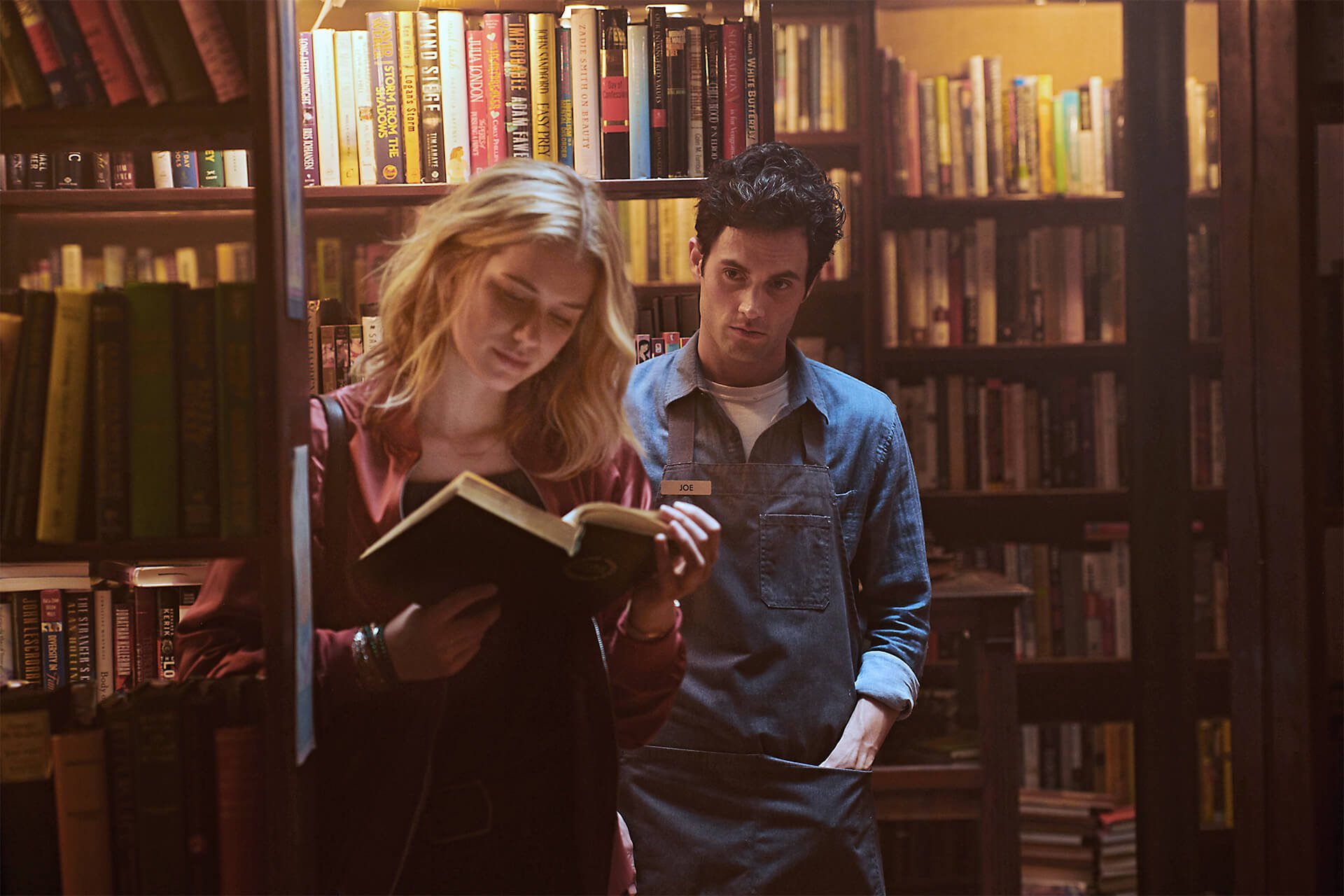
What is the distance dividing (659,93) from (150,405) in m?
0.82

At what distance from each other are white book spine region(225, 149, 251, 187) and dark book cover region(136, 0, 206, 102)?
25.9 inches

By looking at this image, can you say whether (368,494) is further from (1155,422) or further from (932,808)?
(932,808)

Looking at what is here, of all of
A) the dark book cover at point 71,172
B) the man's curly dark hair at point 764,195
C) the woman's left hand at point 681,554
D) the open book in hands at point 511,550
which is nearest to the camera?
the open book in hands at point 511,550

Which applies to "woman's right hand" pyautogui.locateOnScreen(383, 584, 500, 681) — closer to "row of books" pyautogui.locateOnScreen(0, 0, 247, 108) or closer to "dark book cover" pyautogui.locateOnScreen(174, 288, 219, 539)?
"dark book cover" pyautogui.locateOnScreen(174, 288, 219, 539)

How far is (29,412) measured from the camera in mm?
1072

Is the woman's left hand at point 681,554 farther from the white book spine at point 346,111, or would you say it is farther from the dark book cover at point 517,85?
the white book spine at point 346,111

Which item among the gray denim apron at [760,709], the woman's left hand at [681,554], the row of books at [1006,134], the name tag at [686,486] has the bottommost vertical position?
the gray denim apron at [760,709]

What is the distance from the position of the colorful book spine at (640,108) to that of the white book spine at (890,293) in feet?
5.28

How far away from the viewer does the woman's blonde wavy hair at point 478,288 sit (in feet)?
3.58

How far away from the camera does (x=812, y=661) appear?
1.51 m

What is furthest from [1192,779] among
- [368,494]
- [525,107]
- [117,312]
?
[117,312]

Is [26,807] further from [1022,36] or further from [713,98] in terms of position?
[1022,36]

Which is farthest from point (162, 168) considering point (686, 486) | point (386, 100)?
point (686, 486)

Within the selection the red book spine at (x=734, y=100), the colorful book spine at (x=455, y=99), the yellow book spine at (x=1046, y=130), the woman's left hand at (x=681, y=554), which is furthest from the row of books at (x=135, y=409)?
the yellow book spine at (x=1046, y=130)
